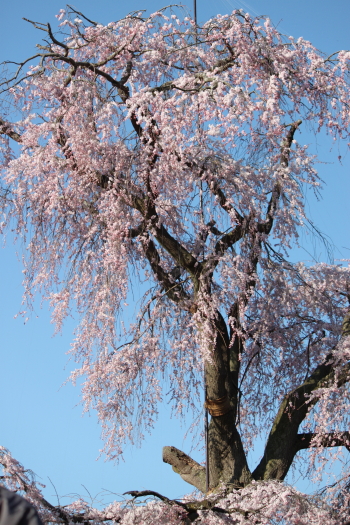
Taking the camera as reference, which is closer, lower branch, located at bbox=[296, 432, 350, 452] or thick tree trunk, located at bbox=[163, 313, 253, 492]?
→ lower branch, located at bbox=[296, 432, 350, 452]

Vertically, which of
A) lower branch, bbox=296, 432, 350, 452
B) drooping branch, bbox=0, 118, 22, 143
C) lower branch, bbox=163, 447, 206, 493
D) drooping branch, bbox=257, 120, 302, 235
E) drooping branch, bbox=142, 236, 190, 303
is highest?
drooping branch, bbox=257, 120, 302, 235

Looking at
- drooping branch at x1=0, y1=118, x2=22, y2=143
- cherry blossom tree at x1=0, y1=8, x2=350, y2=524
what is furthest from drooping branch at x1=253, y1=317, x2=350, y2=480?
drooping branch at x1=0, y1=118, x2=22, y2=143

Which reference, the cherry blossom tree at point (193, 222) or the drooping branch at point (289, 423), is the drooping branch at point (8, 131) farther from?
the drooping branch at point (289, 423)

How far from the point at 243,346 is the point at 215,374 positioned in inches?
16.9

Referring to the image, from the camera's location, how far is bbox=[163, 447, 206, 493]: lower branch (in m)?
6.00

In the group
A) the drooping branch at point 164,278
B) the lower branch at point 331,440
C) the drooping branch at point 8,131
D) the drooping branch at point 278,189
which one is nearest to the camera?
the lower branch at point 331,440

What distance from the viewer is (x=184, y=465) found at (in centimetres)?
617

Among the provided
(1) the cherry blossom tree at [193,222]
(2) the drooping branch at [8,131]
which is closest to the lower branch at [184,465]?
(1) the cherry blossom tree at [193,222]

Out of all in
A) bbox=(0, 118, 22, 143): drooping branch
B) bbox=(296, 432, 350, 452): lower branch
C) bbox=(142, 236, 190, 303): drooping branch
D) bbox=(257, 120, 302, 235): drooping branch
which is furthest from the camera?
bbox=(0, 118, 22, 143): drooping branch

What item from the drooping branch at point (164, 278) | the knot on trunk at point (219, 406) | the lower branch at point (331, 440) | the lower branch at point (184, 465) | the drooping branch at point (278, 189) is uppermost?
the drooping branch at point (278, 189)

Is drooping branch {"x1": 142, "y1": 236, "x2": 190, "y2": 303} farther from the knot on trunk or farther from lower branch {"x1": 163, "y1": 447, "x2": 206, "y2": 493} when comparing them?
lower branch {"x1": 163, "y1": 447, "x2": 206, "y2": 493}

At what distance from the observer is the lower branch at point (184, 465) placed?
6004 mm

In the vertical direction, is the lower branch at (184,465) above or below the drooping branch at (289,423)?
below

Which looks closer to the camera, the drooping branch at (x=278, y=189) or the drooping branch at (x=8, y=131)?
the drooping branch at (x=278, y=189)
